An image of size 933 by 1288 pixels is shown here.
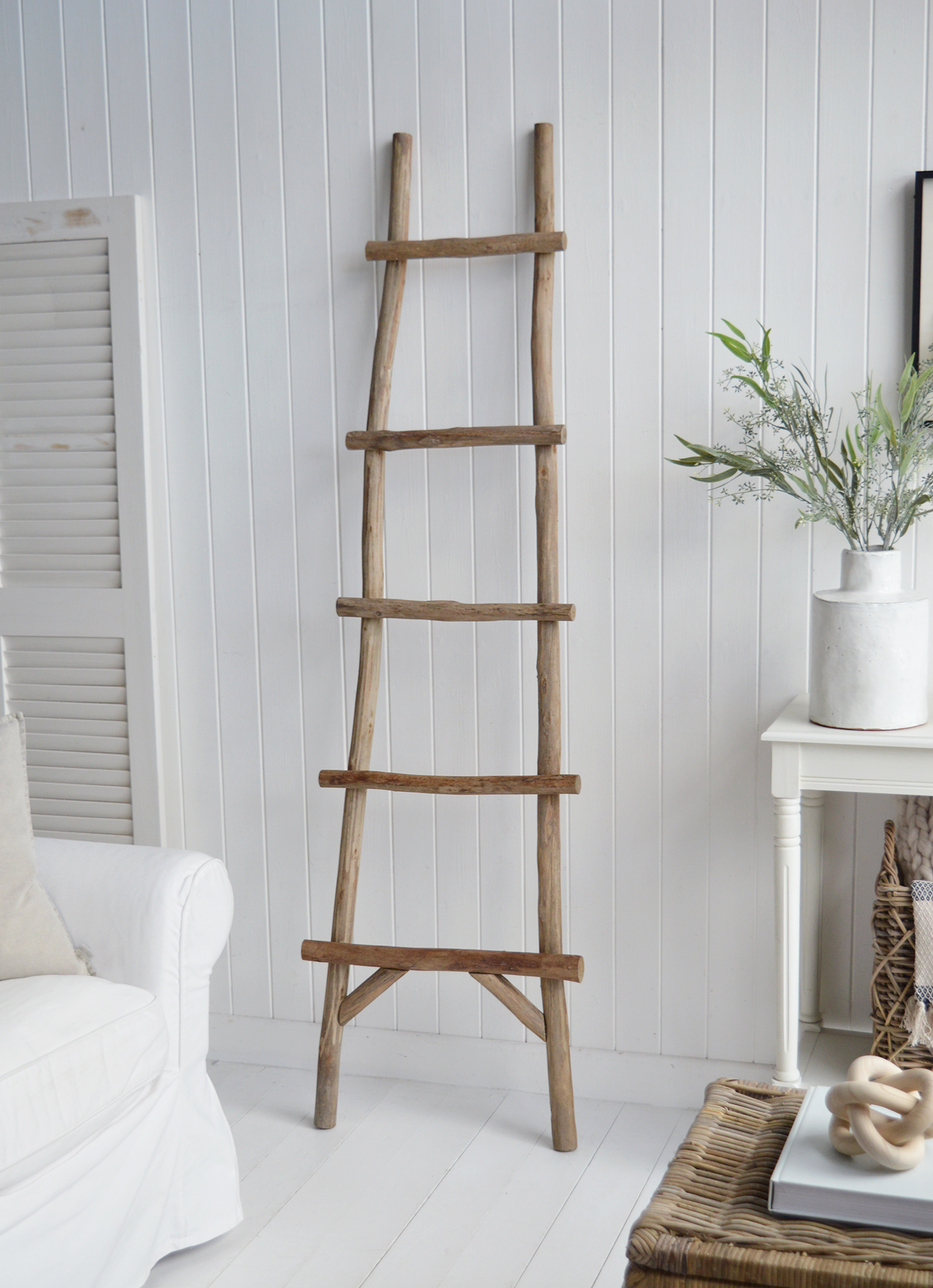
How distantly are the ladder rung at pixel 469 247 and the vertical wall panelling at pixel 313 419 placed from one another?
0.19 metres

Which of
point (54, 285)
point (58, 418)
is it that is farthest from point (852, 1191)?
point (54, 285)

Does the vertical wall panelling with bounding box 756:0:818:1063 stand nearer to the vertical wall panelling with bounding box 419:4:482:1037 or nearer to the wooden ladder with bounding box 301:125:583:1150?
the wooden ladder with bounding box 301:125:583:1150

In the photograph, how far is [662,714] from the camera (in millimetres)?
2459

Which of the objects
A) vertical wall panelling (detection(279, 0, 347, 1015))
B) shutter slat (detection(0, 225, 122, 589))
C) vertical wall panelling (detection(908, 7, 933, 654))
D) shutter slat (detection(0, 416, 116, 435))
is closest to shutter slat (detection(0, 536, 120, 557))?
shutter slat (detection(0, 225, 122, 589))

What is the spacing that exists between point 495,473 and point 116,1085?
53.8 inches

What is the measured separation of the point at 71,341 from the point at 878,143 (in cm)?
173

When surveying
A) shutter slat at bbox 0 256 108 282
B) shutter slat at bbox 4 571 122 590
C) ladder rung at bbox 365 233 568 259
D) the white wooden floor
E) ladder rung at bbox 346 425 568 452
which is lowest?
the white wooden floor

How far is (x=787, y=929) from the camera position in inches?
83.2

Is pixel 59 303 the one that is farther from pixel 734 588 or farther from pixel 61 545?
pixel 734 588

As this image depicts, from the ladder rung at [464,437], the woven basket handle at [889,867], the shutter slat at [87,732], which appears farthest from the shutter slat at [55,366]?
the woven basket handle at [889,867]

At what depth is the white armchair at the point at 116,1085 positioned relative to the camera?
5.24ft

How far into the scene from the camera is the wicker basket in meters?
2.11

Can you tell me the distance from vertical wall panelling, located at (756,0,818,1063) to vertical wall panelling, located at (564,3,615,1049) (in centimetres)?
30

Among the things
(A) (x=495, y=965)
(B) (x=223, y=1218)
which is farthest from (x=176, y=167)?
(B) (x=223, y=1218)
